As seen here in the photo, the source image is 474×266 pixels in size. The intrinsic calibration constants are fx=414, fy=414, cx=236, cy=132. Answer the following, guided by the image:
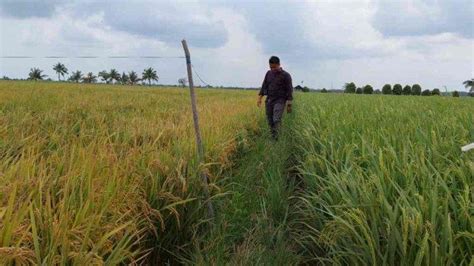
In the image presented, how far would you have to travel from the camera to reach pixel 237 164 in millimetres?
5207

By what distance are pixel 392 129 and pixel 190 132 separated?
2.24 metres

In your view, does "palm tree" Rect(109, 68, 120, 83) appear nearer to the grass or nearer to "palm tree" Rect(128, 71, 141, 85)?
"palm tree" Rect(128, 71, 141, 85)

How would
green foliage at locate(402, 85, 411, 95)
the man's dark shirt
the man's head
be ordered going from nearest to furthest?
the man's head
the man's dark shirt
green foliage at locate(402, 85, 411, 95)

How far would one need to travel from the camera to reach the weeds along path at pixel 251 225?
2547 mm

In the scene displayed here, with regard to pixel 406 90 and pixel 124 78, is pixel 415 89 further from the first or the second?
pixel 124 78

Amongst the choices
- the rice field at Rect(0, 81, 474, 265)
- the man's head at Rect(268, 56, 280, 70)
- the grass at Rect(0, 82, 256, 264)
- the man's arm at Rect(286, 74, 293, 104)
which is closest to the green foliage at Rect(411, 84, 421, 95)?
the man's arm at Rect(286, 74, 293, 104)

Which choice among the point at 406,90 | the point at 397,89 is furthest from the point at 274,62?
the point at 397,89

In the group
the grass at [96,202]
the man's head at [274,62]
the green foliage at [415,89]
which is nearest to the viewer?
the grass at [96,202]

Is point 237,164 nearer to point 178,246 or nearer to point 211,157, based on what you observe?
point 211,157

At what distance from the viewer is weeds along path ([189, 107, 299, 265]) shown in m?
2.55

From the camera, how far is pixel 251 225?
3.21 meters

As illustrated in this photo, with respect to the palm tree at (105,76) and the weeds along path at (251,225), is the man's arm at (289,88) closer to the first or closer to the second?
the weeds along path at (251,225)

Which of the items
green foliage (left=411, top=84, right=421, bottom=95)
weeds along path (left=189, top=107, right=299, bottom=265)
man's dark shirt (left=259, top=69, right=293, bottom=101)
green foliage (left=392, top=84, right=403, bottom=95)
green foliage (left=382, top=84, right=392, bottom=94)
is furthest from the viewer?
green foliage (left=382, top=84, right=392, bottom=94)

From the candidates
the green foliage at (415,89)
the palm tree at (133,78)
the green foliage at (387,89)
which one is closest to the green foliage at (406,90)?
the green foliage at (415,89)
